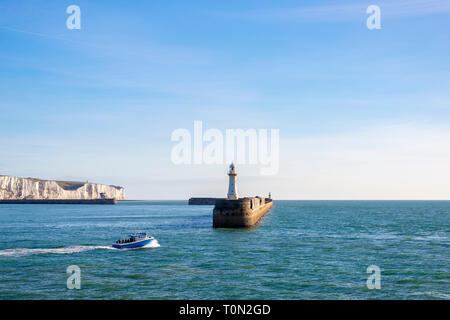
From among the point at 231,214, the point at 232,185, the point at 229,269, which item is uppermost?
the point at 232,185

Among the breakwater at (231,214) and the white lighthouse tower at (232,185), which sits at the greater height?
the white lighthouse tower at (232,185)

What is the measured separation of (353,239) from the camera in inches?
1982

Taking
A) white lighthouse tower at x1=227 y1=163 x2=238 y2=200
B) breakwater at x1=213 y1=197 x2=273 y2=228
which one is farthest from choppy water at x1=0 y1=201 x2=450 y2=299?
white lighthouse tower at x1=227 y1=163 x2=238 y2=200

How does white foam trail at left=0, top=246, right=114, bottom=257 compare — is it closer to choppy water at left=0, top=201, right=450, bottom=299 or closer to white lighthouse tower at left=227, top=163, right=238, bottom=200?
choppy water at left=0, top=201, right=450, bottom=299

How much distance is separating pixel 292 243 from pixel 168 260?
1692cm

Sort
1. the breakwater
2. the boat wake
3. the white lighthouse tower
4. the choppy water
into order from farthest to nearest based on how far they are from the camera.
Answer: the white lighthouse tower < the breakwater < the boat wake < the choppy water

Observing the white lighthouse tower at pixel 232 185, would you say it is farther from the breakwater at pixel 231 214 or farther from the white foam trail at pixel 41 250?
the white foam trail at pixel 41 250

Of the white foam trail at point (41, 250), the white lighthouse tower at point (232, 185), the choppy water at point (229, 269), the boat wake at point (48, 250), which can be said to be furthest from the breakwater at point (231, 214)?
the white foam trail at point (41, 250)

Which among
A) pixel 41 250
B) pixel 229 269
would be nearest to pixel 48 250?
pixel 41 250

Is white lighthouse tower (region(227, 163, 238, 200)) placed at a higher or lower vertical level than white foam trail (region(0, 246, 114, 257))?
higher

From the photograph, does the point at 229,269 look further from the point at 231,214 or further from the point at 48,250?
the point at 231,214

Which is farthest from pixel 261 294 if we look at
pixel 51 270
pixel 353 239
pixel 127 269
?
pixel 353 239
